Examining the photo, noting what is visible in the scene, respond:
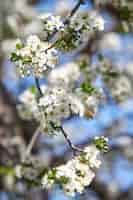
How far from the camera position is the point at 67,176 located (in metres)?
1.91

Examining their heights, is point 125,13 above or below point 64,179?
above

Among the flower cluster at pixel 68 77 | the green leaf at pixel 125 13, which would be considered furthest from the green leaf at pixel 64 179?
the green leaf at pixel 125 13

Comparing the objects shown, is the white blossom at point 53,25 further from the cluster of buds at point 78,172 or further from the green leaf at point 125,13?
the green leaf at point 125,13

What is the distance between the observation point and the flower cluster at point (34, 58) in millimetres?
1925

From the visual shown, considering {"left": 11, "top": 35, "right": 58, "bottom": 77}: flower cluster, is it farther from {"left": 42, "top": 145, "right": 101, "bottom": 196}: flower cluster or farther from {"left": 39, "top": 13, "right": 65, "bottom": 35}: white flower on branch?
{"left": 42, "top": 145, "right": 101, "bottom": 196}: flower cluster

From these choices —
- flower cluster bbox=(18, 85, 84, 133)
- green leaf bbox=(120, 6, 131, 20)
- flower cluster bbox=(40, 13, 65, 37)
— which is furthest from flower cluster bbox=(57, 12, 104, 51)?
green leaf bbox=(120, 6, 131, 20)

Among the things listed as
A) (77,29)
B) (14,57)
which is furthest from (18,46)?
(77,29)

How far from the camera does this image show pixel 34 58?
1.93 m

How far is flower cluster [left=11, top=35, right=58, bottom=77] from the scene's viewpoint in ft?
6.31

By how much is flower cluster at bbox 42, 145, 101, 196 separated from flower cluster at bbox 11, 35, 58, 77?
0.26m

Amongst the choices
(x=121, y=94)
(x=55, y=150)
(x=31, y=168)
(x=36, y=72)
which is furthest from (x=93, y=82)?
(x=55, y=150)

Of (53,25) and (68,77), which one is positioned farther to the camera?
(68,77)

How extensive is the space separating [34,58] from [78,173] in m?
0.34

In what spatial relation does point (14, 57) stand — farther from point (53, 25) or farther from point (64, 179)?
point (64, 179)
